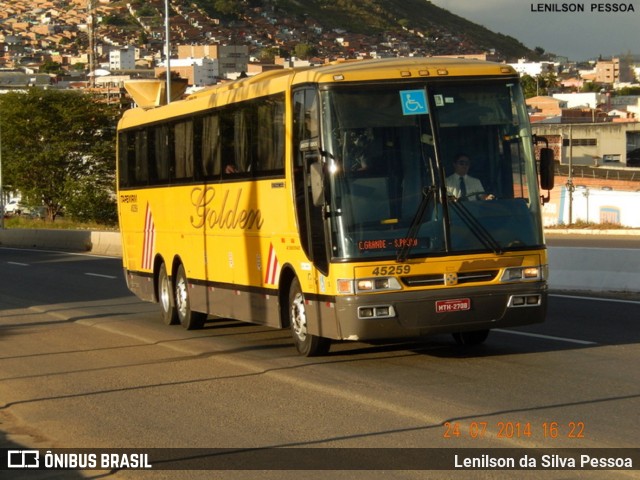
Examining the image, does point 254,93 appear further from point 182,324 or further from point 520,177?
point 182,324

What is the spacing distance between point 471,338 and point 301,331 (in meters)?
1.98

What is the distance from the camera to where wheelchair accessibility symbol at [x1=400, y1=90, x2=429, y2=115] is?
13.4 m

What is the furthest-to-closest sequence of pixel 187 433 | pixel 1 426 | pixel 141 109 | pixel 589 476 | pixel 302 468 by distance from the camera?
pixel 141 109, pixel 1 426, pixel 187 433, pixel 302 468, pixel 589 476

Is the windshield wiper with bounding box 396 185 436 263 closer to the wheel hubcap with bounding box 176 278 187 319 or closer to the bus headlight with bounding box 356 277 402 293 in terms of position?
the bus headlight with bounding box 356 277 402 293

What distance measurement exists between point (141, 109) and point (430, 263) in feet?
30.6

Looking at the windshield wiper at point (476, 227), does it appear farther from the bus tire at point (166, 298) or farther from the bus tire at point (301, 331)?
the bus tire at point (166, 298)

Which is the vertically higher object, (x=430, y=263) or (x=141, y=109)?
(x=141, y=109)

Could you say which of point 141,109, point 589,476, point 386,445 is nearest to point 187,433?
point 386,445

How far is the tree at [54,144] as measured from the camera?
85.8 m

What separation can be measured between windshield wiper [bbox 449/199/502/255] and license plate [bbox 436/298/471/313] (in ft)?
2.02

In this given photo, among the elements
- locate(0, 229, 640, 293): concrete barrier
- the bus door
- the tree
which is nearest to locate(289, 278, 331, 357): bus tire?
the bus door

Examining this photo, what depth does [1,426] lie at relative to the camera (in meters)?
10.8
